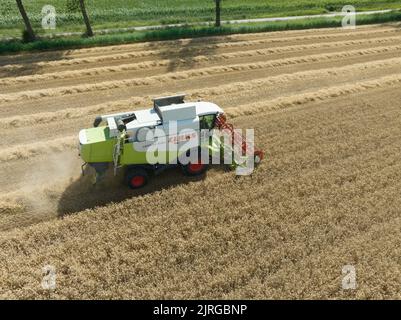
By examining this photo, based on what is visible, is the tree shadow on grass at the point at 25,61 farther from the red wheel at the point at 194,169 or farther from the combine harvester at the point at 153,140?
the red wheel at the point at 194,169

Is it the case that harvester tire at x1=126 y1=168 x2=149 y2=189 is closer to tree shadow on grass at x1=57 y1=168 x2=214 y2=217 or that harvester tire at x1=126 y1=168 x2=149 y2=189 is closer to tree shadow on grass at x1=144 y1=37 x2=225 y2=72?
tree shadow on grass at x1=57 y1=168 x2=214 y2=217

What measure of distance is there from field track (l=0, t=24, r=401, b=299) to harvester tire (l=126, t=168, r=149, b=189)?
30 centimetres

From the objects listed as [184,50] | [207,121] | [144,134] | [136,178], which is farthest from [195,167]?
[184,50]

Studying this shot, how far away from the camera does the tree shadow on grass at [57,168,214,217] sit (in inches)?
456

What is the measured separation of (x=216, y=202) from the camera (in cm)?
1164

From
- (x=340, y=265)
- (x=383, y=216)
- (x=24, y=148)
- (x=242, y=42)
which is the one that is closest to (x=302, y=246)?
(x=340, y=265)

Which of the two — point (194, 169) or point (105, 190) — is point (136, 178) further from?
point (194, 169)

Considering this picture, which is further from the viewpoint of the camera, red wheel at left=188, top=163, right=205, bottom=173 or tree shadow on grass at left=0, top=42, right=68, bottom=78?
tree shadow on grass at left=0, top=42, right=68, bottom=78

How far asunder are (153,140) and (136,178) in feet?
4.40

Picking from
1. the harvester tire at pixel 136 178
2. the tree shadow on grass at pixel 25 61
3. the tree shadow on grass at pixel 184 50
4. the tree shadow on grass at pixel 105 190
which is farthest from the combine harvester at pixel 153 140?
the tree shadow on grass at pixel 25 61

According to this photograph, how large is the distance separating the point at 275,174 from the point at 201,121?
122 inches

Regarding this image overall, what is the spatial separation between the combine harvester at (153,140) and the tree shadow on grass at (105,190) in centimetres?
26

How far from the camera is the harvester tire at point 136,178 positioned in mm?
11836

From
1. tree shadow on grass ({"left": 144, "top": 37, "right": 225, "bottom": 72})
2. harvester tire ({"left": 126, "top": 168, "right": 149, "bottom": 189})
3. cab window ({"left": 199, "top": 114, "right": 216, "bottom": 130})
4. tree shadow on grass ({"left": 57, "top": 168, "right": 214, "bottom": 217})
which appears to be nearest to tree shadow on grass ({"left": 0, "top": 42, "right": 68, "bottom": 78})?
tree shadow on grass ({"left": 144, "top": 37, "right": 225, "bottom": 72})
